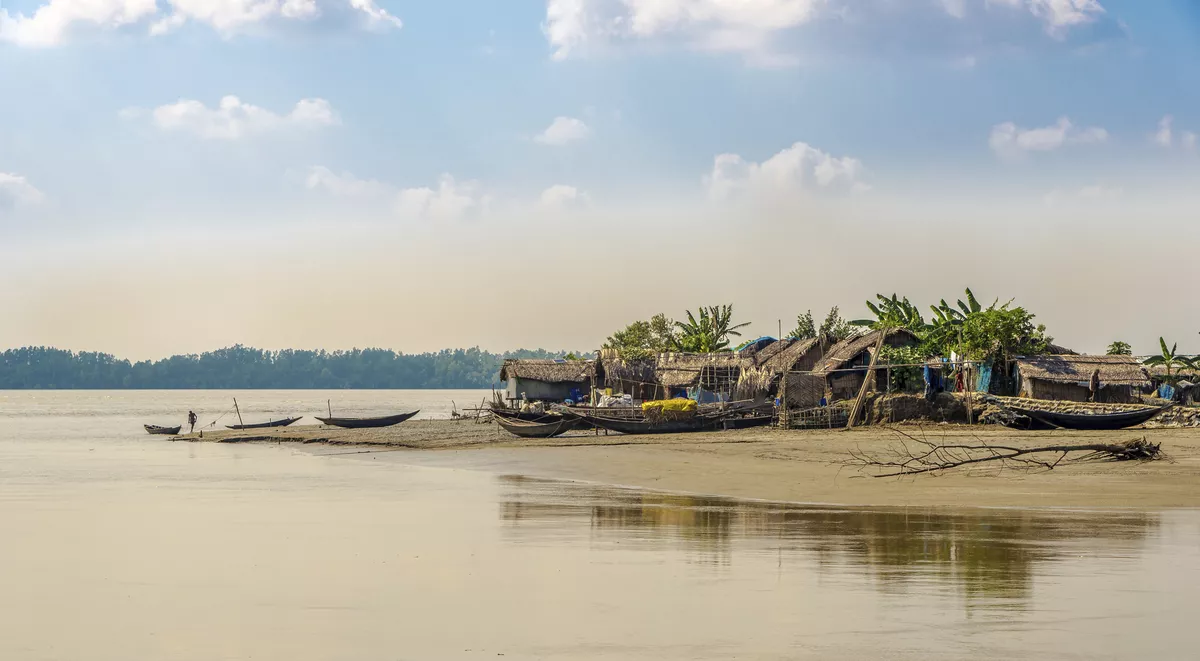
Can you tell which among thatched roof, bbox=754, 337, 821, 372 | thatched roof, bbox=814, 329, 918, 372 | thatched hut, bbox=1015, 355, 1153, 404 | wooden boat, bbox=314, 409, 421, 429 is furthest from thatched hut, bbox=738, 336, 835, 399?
wooden boat, bbox=314, 409, 421, 429

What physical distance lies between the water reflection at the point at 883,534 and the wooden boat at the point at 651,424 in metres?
15.5

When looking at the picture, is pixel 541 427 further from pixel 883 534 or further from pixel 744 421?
pixel 883 534

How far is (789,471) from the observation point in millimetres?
19906

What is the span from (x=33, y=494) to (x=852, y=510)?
14190 mm

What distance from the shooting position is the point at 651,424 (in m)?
32.3

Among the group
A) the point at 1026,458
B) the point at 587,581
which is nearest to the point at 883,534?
the point at 587,581

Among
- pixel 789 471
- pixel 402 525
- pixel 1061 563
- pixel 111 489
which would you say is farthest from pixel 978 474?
pixel 111 489

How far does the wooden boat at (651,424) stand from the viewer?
32.3 meters

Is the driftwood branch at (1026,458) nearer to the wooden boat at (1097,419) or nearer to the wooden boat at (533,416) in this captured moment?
the wooden boat at (1097,419)

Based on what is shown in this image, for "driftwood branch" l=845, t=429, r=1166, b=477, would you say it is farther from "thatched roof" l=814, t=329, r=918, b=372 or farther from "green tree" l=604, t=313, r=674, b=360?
"green tree" l=604, t=313, r=674, b=360

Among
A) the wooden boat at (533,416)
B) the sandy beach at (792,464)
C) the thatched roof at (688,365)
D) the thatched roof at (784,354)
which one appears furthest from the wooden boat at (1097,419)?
the wooden boat at (533,416)

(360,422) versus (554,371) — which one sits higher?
(554,371)

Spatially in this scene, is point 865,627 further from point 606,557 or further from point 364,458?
point 364,458

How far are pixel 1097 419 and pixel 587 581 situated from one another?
71.4ft
